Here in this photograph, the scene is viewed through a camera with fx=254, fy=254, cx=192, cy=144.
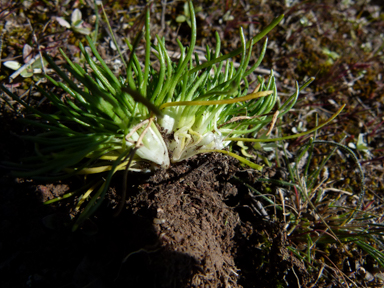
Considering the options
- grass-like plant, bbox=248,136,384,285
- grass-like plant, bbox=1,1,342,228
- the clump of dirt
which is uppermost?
grass-like plant, bbox=1,1,342,228

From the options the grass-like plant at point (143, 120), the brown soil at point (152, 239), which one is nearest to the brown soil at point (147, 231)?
the brown soil at point (152, 239)

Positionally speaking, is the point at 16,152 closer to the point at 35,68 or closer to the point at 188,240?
the point at 35,68

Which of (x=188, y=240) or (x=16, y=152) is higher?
(x=16, y=152)

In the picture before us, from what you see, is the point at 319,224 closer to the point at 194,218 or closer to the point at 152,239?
the point at 194,218

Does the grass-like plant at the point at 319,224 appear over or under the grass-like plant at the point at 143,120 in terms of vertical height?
under

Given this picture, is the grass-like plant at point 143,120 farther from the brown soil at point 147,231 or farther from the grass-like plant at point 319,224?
the grass-like plant at point 319,224

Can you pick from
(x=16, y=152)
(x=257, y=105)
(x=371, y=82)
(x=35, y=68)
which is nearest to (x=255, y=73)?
(x=257, y=105)

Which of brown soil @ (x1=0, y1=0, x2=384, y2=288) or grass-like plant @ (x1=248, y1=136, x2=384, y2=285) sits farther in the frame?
grass-like plant @ (x1=248, y1=136, x2=384, y2=285)

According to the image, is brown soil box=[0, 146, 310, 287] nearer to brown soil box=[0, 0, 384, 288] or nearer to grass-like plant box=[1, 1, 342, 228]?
brown soil box=[0, 0, 384, 288]

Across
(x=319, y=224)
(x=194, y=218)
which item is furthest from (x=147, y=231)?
(x=319, y=224)

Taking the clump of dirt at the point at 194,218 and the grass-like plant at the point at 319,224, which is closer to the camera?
the clump of dirt at the point at 194,218

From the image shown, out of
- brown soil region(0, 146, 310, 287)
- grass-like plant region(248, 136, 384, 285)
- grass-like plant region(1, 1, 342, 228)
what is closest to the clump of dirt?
brown soil region(0, 146, 310, 287)
